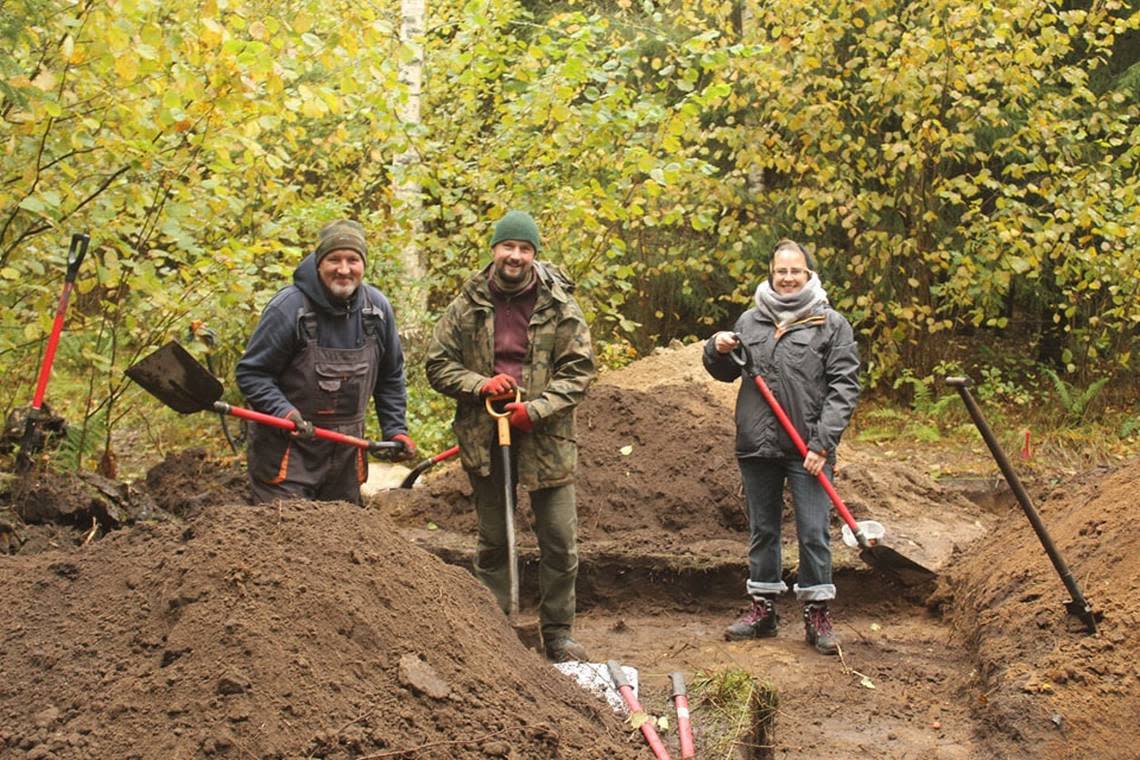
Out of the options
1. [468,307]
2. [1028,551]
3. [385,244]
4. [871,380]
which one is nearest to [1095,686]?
[1028,551]

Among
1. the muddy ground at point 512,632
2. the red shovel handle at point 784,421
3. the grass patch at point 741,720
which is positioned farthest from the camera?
the red shovel handle at point 784,421

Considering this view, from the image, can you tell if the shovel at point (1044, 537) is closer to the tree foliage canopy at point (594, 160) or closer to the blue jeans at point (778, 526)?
the blue jeans at point (778, 526)

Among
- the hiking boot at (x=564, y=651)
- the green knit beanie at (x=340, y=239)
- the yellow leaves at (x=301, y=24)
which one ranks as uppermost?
the yellow leaves at (x=301, y=24)

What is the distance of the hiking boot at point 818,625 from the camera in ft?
21.3

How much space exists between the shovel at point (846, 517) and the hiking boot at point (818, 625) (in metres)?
0.41

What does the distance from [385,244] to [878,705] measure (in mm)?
6080

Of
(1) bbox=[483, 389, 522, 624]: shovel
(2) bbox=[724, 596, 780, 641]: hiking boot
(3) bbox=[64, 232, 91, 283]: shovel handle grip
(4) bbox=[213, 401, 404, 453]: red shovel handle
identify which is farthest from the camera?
(2) bbox=[724, 596, 780, 641]: hiking boot

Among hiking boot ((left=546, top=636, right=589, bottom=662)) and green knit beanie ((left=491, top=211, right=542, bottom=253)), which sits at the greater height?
green knit beanie ((left=491, top=211, right=542, bottom=253))

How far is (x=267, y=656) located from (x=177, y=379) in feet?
8.27

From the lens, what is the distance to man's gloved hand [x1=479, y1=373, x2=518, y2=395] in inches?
227

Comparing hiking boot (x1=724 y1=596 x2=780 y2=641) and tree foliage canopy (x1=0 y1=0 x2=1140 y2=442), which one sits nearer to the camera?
tree foliage canopy (x1=0 y1=0 x2=1140 y2=442)

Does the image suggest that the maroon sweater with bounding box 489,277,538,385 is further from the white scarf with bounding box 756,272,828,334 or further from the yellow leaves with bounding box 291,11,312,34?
the yellow leaves with bounding box 291,11,312,34

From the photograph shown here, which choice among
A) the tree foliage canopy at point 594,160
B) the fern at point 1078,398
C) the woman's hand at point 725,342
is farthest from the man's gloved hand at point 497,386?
the fern at point 1078,398

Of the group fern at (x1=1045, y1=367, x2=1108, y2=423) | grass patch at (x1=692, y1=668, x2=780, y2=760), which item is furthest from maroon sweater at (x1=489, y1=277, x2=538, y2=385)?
fern at (x1=1045, y1=367, x2=1108, y2=423)
